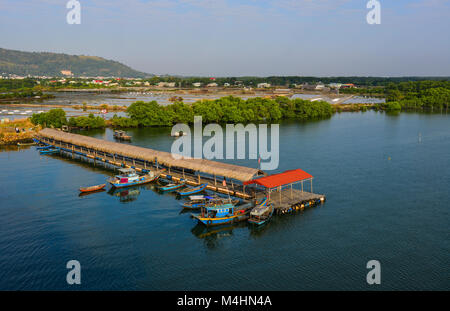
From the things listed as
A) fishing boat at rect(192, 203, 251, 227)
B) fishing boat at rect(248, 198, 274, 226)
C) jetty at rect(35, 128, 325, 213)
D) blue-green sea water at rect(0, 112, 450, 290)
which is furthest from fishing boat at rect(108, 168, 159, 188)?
fishing boat at rect(248, 198, 274, 226)

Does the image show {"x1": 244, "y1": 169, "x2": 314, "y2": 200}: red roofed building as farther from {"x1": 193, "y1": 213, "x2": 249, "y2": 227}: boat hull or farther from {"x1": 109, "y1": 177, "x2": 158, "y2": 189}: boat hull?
{"x1": 109, "y1": 177, "x2": 158, "y2": 189}: boat hull

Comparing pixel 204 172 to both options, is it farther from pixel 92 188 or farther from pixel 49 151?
pixel 49 151

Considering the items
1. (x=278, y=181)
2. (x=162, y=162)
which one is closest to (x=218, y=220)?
(x=278, y=181)

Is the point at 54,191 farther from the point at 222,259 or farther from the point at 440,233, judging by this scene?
the point at 440,233

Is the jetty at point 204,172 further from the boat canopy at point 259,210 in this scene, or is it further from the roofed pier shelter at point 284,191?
the boat canopy at point 259,210

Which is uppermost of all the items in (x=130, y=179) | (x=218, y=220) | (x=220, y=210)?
(x=130, y=179)
